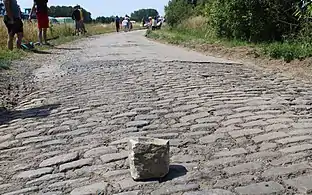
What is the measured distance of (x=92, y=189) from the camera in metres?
2.95

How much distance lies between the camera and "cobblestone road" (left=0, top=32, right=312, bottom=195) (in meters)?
2.99

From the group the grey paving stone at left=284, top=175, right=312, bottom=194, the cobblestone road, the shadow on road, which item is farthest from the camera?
the shadow on road

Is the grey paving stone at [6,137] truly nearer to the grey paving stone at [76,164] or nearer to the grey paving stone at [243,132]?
the grey paving stone at [76,164]

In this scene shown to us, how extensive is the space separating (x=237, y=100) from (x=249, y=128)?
4.60ft

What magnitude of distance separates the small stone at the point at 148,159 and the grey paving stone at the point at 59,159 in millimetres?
779

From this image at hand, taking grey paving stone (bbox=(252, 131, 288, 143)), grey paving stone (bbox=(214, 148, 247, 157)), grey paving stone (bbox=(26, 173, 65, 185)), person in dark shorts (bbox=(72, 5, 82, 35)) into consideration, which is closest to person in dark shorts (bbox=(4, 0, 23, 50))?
grey paving stone (bbox=(26, 173, 65, 185))

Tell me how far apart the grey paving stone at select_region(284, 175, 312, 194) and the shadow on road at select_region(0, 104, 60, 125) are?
3.20 m

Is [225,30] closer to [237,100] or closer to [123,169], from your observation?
[237,100]

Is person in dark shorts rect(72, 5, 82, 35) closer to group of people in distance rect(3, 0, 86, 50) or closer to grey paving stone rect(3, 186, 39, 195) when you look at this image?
group of people in distance rect(3, 0, 86, 50)

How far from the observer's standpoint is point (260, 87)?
657 centimetres

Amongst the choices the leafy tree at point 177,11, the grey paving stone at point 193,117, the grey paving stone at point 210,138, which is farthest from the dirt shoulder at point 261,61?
the leafy tree at point 177,11

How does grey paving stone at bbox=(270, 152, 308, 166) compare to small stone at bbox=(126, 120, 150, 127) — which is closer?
grey paving stone at bbox=(270, 152, 308, 166)

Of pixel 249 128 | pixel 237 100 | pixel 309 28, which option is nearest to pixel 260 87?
pixel 237 100

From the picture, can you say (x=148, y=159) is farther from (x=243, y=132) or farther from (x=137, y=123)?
(x=137, y=123)
